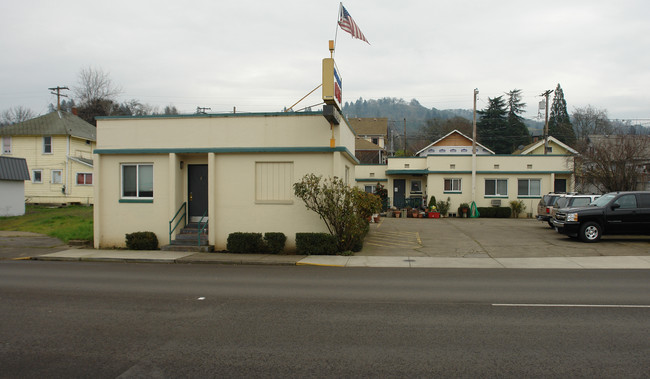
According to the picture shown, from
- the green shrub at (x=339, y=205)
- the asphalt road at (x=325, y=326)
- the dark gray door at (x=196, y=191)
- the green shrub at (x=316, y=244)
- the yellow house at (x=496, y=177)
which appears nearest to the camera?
the asphalt road at (x=325, y=326)

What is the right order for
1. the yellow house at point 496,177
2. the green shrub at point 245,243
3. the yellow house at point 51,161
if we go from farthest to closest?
the yellow house at point 51,161
the yellow house at point 496,177
the green shrub at point 245,243

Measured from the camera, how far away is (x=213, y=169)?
15953 mm

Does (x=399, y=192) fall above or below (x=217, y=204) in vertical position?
above

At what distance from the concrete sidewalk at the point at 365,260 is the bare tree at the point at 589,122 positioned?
175ft

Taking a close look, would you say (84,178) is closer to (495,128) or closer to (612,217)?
(612,217)

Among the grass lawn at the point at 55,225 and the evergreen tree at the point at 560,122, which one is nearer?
the grass lawn at the point at 55,225

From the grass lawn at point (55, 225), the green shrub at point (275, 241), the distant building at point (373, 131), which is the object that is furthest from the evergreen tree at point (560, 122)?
the grass lawn at point (55, 225)

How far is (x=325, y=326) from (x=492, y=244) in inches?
492

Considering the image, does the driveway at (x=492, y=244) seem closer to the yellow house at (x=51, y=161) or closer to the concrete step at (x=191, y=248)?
the concrete step at (x=191, y=248)

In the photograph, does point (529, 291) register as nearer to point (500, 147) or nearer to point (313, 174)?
point (313, 174)

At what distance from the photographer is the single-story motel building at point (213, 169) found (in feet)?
51.3

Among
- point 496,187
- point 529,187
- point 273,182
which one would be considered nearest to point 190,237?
point 273,182

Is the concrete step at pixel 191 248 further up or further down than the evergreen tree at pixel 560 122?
further down

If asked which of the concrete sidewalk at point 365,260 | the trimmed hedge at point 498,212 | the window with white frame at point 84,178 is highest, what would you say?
the window with white frame at point 84,178
